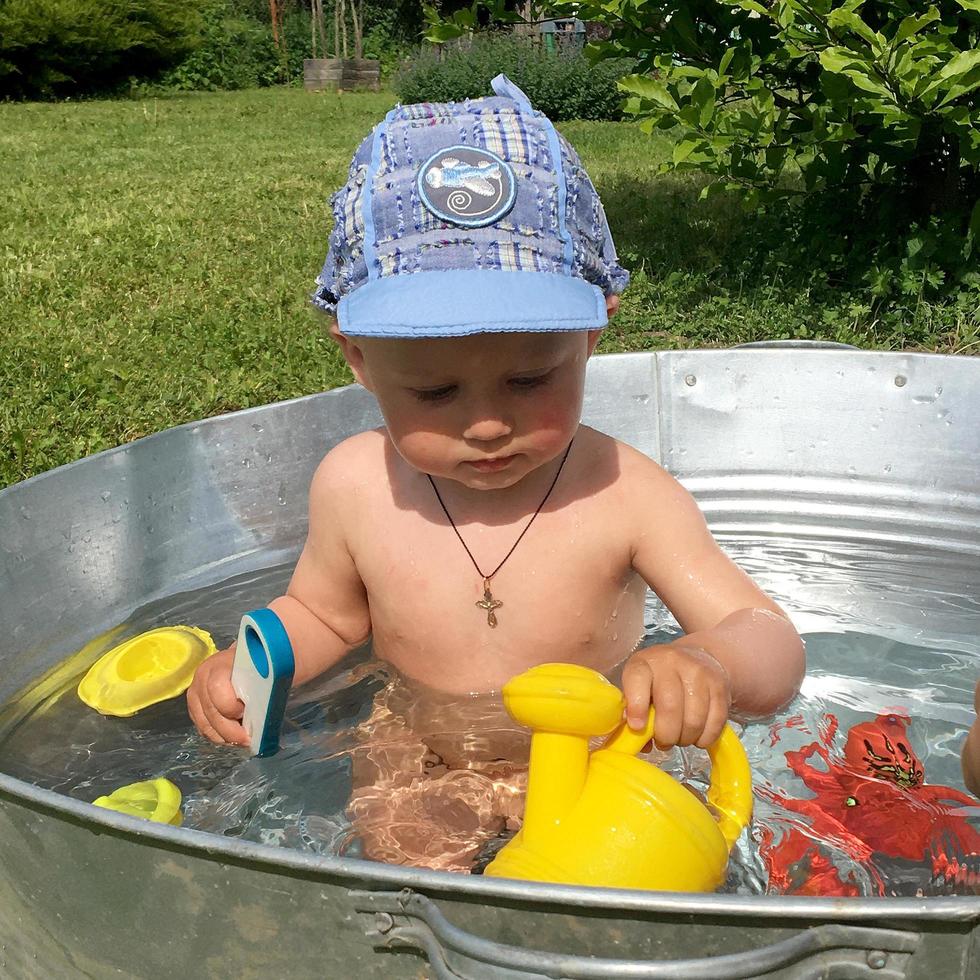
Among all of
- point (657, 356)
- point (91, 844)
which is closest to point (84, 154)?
point (657, 356)

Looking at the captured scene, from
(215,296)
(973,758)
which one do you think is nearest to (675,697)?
(973,758)

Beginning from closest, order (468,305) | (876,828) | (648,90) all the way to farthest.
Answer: (468,305), (876,828), (648,90)

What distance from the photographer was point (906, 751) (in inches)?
62.8

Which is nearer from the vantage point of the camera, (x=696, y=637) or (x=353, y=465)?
(x=696, y=637)

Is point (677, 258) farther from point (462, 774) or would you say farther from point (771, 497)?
point (462, 774)

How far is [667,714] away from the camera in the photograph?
1.08 m

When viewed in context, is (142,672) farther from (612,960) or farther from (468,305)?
(612,960)

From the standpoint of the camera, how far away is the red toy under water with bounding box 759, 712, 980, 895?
1.38 m

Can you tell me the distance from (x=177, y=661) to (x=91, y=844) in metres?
0.87

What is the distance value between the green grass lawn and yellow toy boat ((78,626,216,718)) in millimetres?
700

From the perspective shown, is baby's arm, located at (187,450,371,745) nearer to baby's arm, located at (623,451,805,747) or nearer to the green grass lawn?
baby's arm, located at (623,451,805,747)

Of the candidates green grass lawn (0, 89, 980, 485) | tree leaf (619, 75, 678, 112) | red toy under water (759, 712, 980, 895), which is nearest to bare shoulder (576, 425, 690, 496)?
red toy under water (759, 712, 980, 895)

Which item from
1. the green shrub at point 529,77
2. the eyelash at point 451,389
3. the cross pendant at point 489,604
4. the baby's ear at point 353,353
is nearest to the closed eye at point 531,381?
the eyelash at point 451,389

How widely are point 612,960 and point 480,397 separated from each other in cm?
66
